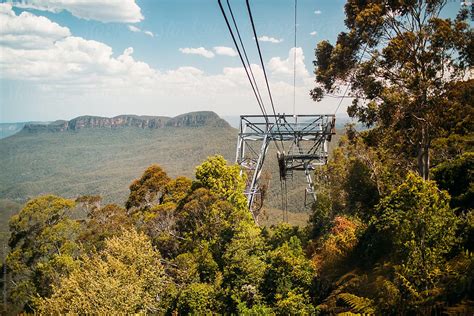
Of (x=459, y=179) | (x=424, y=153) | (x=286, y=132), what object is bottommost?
(x=459, y=179)

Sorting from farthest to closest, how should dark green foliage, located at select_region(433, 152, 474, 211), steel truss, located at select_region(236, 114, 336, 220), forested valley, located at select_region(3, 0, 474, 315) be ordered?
steel truss, located at select_region(236, 114, 336, 220)
dark green foliage, located at select_region(433, 152, 474, 211)
forested valley, located at select_region(3, 0, 474, 315)

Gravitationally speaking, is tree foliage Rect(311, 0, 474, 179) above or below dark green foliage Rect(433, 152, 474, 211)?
above

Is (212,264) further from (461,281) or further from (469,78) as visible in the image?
(469,78)

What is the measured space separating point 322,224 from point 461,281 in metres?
19.5

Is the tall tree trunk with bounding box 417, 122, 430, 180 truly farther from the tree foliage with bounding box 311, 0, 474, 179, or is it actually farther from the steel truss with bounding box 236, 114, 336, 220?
the steel truss with bounding box 236, 114, 336, 220

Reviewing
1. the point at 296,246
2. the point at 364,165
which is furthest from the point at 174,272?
the point at 364,165

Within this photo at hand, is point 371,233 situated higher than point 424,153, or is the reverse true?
point 424,153

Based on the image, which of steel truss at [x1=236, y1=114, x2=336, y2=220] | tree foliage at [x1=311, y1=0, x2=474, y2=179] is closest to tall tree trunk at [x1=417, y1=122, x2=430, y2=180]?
tree foliage at [x1=311, y1=0, x2=474, y2=179]

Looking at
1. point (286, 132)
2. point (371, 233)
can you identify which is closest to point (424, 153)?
point (371, 233)

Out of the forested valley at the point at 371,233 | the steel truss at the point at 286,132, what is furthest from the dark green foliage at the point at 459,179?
the steel truss at the point at 286,132

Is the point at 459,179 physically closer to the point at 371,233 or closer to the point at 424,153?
the point at 424,153

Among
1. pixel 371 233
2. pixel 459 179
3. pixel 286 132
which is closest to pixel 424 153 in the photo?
pixel 459 179

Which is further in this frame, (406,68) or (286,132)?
(286,132)

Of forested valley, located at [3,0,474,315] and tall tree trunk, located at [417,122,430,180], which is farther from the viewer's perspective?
tall tree trunk, located at [417,122,430,180]
